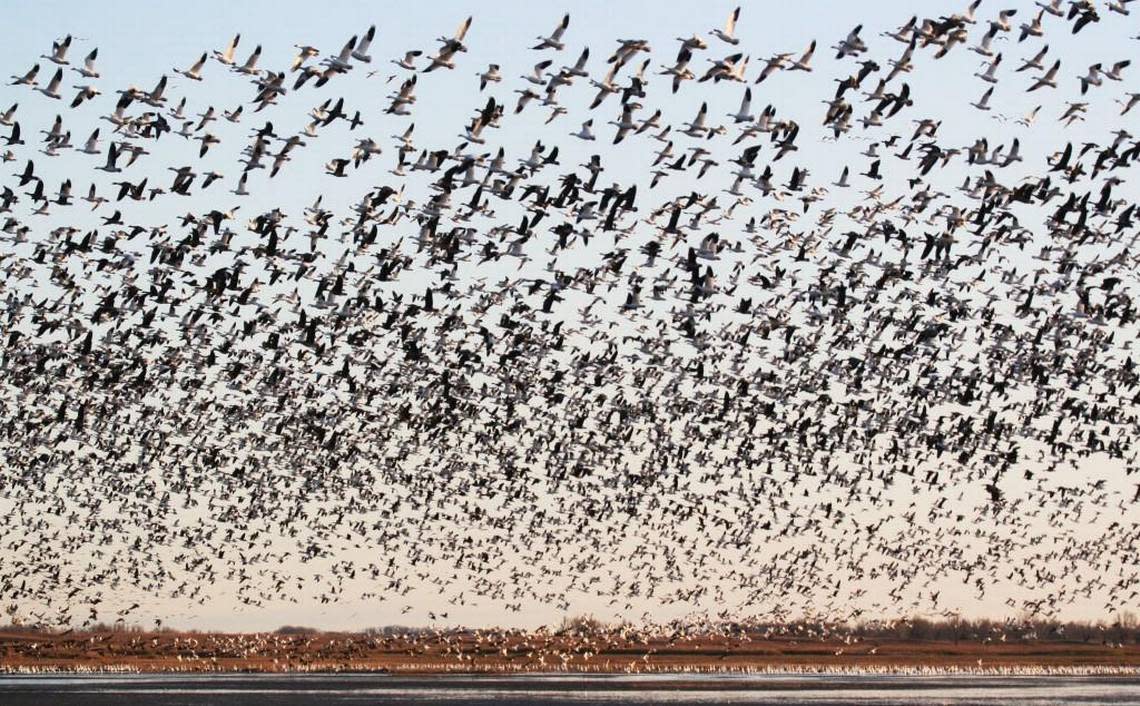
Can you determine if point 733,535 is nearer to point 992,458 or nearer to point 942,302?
point 992,458

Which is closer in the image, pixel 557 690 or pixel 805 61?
pixel 805 61

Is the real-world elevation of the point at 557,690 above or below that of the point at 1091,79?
below

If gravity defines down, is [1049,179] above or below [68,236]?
above

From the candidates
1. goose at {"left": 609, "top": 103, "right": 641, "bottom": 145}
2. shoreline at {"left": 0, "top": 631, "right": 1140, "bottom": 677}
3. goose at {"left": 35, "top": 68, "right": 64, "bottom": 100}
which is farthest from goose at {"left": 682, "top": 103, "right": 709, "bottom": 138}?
shoreline at {"left": 0, "top": 631, "right": 1140, "bottom": 677}

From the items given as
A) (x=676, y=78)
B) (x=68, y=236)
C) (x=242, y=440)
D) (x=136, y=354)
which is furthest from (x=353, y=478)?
(x=676, y=78)

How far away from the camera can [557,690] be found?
246 feet

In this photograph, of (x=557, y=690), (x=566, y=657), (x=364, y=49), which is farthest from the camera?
(x=566, y=657)

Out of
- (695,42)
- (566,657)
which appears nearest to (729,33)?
(695,42)

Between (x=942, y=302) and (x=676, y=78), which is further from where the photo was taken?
(x=942, y=302)

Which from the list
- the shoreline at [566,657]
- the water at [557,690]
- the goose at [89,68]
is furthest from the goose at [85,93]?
the shoreline at [566,657]

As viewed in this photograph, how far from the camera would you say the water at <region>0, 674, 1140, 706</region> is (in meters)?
65.0

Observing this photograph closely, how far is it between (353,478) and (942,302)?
88.7ft

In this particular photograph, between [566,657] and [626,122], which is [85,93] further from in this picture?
[566,657]

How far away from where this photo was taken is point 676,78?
3862cm
